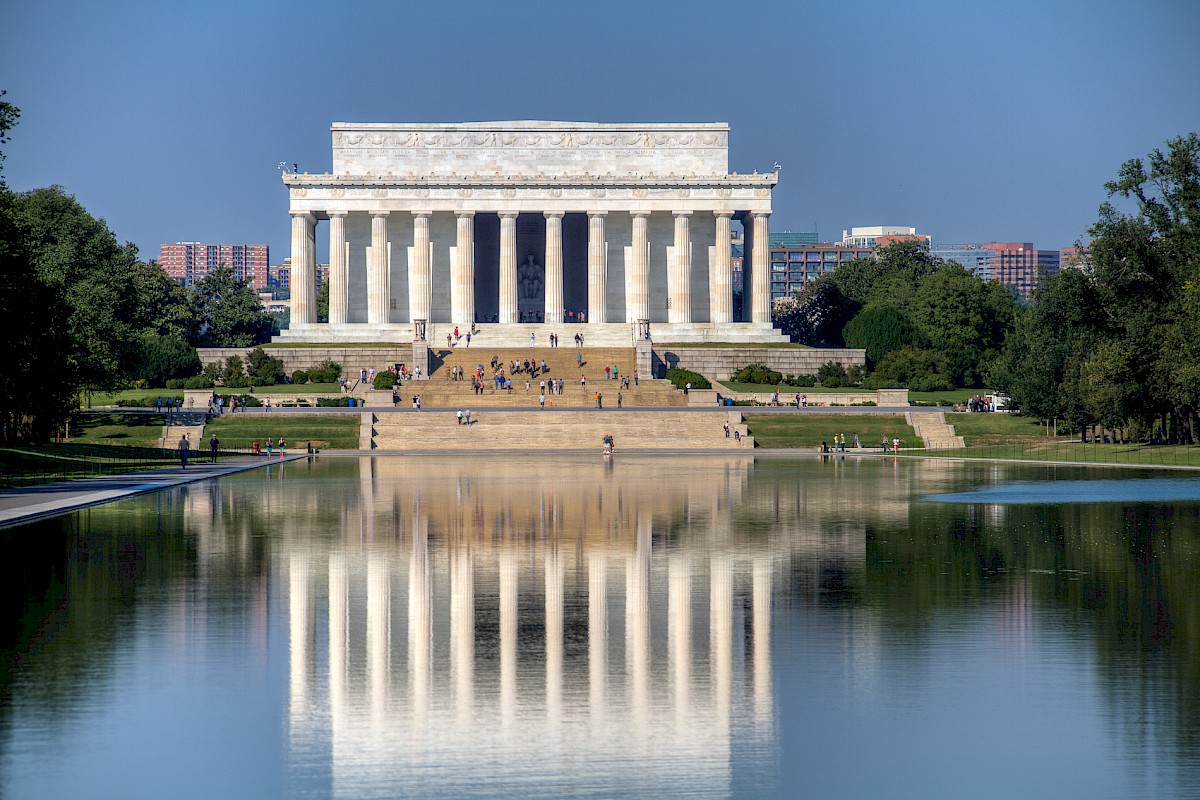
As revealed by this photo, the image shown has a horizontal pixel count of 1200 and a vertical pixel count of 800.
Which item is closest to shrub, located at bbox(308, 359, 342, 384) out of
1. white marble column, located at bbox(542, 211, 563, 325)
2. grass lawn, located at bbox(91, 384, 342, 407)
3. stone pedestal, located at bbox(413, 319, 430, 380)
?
grass lawn, located at bbox(91, 384, 342, 407)

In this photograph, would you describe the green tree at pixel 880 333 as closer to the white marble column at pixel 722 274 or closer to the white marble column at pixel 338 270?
the white marble column at pixel 722 274

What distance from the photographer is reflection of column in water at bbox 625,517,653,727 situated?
609 inches

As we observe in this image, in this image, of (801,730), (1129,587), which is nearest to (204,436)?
(1129,587)

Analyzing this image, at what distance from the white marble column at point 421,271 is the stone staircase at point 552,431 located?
38468 millimetres

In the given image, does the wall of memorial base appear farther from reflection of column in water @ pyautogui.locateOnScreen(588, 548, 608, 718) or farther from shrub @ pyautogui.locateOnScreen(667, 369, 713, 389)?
reflection of column in water @ pyautogui.locateOnScreen(588, 548, 608, 718)

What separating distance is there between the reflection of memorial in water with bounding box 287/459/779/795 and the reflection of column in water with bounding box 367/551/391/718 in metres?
0.04

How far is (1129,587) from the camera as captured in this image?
2308 cm

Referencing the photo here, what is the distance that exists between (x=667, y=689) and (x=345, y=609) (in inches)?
268

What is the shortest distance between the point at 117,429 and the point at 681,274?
51493 millimetres

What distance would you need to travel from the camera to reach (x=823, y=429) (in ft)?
249

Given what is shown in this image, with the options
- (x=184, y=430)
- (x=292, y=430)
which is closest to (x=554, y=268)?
(x=292, y=430)

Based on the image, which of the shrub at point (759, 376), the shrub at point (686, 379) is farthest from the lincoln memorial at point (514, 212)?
the shrub at point (686, 379)

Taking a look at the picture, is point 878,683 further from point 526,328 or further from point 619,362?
point 526,328

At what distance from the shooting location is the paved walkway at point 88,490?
36.0 meters
